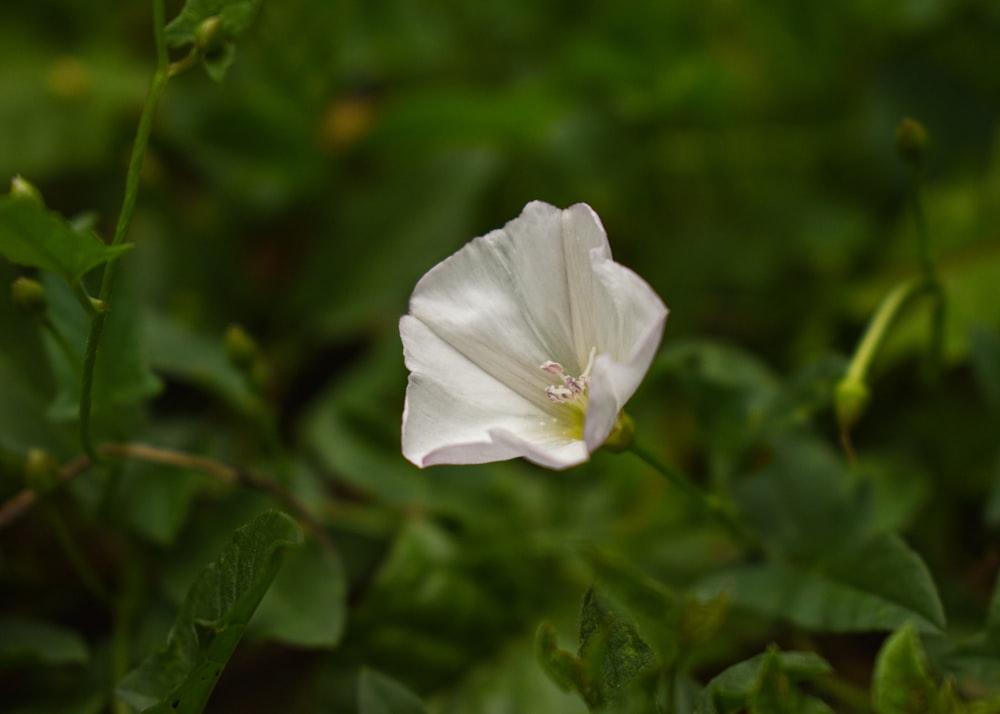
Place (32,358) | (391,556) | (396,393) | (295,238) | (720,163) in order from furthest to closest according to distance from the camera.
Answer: (295,238) < (720,163) < (396,393) < (32,358) < (391,556)

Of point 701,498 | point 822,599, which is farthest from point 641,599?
point 822,599

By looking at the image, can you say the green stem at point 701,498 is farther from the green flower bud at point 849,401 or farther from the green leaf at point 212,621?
the green leaf at point 212,621

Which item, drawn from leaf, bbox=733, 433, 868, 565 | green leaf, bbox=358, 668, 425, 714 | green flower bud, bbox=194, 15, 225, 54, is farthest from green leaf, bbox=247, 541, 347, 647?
green flower bud, bbox=194, 15, 225, 54

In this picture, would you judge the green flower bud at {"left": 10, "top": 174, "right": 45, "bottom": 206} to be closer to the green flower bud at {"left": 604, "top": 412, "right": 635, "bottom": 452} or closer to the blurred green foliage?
the blurred green foliage

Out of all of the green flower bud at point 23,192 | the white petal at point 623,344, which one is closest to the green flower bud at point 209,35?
the green flower bud at point 23,192

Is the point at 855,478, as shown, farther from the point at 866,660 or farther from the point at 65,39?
the point at 65,39

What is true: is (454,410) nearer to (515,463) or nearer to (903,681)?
(903,681)

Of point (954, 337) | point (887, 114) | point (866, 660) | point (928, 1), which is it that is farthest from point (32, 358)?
point (928, 1)
